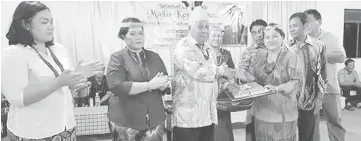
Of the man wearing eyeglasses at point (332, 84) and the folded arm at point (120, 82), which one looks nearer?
the folded arm at point (120, 82)

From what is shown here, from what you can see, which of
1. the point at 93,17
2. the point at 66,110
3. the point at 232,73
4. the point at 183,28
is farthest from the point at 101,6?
the point at 66,110

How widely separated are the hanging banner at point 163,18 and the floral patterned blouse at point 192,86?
1.40 meters

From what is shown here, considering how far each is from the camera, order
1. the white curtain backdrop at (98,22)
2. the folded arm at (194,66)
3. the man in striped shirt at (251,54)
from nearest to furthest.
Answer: the folded arm at (194,66)
the man in striped shirt at (251,54)
the white curtain backdrop at (98,22)

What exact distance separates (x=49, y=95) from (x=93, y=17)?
1921mm

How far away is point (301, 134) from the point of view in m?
2.39

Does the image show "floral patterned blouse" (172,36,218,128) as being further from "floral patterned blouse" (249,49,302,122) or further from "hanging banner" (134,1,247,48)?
"hanging banner" (134,1,247,48)

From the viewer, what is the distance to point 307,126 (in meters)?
2.38

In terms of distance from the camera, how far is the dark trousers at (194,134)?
1.92 m

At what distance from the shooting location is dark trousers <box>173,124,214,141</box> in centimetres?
192

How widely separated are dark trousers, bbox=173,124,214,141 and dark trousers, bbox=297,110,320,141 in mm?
799

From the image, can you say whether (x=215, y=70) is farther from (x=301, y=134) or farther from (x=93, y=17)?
(x=93, y=17)

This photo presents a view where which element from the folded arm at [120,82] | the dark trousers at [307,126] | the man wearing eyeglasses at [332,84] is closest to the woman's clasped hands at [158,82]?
the folded arm at [120,82]

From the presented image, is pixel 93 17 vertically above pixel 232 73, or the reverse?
pixel 93 17

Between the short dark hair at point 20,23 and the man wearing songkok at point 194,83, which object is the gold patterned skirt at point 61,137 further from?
the man wearing songkok at point 194,83
